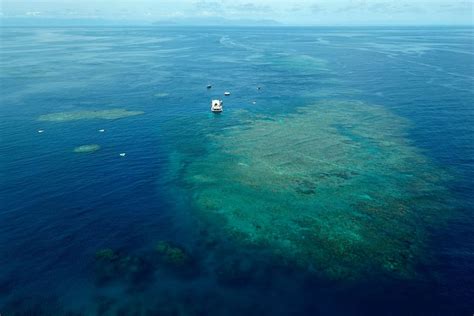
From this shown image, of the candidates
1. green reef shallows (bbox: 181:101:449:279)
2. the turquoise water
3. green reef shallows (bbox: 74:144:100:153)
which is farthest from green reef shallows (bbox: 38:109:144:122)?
green reef shallows (bbox: 181:101:449:279)

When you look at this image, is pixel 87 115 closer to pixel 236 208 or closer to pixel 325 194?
pixel 236 208

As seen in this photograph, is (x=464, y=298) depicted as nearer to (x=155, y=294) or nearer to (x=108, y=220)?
(x=155, y=294)

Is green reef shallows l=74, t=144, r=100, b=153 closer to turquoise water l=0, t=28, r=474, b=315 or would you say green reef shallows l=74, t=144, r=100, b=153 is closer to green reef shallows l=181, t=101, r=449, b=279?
turquoise water l=0, t=28, r=474, b=315

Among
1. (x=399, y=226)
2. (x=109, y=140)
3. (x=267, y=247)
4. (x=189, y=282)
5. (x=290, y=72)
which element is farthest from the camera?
(x=290, y=72)

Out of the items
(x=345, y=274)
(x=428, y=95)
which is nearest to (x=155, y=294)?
(x=345, y=274)

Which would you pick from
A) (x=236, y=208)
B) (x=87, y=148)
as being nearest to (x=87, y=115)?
(x=87, y=148)

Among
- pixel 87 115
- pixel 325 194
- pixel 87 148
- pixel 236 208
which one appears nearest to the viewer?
pixel 236 208

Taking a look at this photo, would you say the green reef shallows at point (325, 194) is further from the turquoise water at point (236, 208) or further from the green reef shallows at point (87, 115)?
the green reef shallows at point (87, 115)
